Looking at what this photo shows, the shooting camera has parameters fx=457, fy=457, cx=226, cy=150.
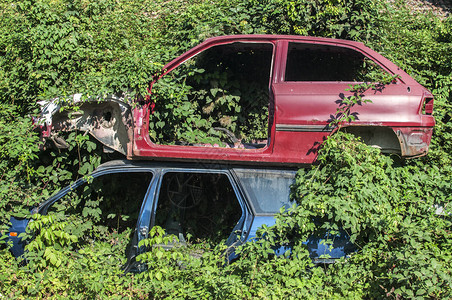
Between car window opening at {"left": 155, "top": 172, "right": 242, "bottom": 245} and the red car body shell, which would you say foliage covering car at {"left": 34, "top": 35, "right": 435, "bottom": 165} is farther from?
car window opening at {"left": 155, "top": 172, "right": 242, "bottom": 245}

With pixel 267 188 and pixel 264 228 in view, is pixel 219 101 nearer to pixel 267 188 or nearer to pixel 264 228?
pixel 267 188

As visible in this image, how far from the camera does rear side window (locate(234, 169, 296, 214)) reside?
4.78 metres

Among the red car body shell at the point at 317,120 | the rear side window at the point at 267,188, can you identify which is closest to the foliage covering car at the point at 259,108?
the red car body shell at the point at 317,120

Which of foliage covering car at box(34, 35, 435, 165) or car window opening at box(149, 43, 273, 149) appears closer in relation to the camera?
foliage covering car at box(34, 35, 435, 165)

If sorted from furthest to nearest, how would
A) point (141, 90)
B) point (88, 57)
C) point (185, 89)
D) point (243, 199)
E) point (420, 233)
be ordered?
point (88, 57) < point (185, 89) < point (141, 90) < point (243, 199) < point (420, 233)

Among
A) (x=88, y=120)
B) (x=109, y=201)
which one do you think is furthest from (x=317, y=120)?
(x=109, y=201)

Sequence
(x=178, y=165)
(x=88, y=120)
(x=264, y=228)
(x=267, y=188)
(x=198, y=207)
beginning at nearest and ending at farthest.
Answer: (x=264, y=228), (x=267, y=188), (x=178, y=165), (x=88, y=120), (x=198, y=207)

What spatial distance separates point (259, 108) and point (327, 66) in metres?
1.23

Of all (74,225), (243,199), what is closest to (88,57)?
(74,225)

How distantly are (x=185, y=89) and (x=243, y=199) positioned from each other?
2.11m

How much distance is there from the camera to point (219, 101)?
6879 millimetres

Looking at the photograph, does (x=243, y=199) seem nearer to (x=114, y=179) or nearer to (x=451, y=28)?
(x=114, y=179)

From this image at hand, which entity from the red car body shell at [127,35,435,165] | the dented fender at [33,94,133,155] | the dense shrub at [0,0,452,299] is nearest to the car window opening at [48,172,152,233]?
the dense shrub at [0,0,452,299]

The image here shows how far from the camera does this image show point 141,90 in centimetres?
552
